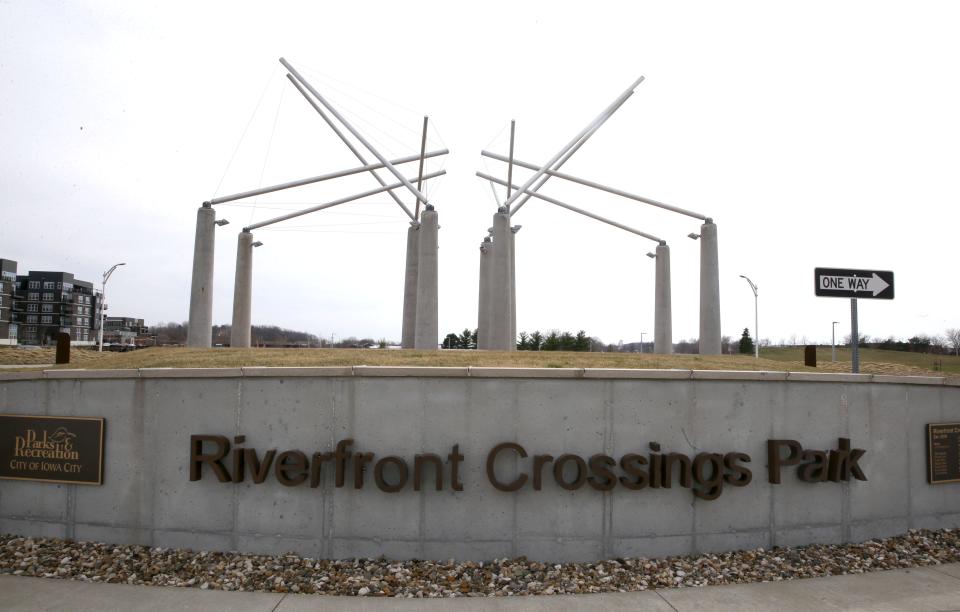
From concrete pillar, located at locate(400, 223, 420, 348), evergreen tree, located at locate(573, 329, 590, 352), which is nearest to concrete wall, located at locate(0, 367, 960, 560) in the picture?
concrete pillar, located at locate(400, 223, 420, 348)

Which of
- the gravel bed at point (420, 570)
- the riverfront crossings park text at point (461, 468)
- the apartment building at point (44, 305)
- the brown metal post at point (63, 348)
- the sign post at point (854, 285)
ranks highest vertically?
the apartment building at point (44, 305)

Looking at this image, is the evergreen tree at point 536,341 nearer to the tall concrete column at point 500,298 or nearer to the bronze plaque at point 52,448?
the tall concrete column at point 500,298

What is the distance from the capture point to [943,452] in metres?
10.6

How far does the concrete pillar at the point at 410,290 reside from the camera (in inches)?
1516

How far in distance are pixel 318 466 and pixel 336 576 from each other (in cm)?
152

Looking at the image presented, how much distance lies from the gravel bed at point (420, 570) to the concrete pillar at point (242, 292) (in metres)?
29.6

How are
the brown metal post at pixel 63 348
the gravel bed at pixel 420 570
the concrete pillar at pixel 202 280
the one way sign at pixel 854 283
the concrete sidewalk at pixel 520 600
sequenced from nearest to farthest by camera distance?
1. the concrete sidewalk at pixel 520 600
2. the gravel bed at pixel 420 570
3. the one way sign at pixel 854 283
4. the brown metal post at pixel 63 348
5. the concrete pillar at pixel 202 280

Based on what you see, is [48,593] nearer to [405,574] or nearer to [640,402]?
[405,574]

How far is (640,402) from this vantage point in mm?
8977

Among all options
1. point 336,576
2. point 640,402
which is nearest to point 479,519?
point 336,576

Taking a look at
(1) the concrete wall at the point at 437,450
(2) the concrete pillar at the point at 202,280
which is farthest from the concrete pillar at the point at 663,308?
(1) the concrete wall at the point at 437,450

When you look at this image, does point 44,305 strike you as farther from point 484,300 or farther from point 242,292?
point 484,300

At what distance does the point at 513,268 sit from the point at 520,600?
32.6 meters

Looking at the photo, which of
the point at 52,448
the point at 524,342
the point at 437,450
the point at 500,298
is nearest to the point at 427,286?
the point at 500,298
